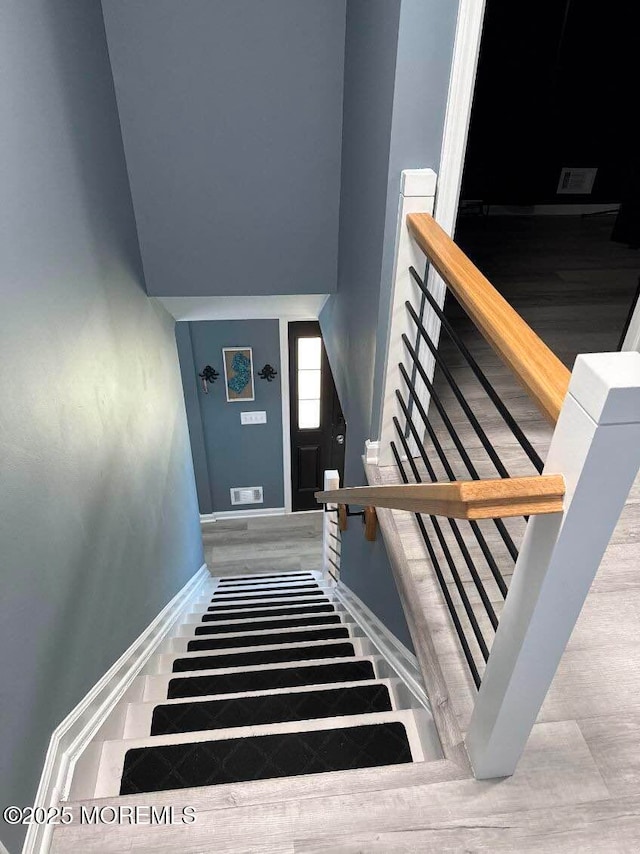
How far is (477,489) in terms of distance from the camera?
92 cm

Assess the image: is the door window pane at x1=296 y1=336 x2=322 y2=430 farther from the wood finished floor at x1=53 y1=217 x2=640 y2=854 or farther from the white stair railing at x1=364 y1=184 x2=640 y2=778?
the wood finished floor at x1=53 y1=217 x2=640 y2=854

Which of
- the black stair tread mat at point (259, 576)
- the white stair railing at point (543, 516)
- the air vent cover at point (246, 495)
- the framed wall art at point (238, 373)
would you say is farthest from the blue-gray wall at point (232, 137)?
the air vent cover at point (246, 495)

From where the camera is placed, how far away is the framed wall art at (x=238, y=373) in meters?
6.22

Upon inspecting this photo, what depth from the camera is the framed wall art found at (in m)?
6.22

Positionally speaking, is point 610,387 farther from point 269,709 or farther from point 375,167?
point 269,709

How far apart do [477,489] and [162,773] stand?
1538 mm

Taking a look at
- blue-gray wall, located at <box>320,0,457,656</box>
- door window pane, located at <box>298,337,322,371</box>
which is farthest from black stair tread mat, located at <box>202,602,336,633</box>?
door window pane, located at <box>298,337,322,371</box>

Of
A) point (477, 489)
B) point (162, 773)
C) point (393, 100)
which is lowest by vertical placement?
point (162, 773)

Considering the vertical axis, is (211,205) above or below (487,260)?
above

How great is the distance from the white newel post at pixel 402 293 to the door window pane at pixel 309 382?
392cm

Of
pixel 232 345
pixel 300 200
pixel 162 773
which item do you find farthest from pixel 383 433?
pixel 232 345

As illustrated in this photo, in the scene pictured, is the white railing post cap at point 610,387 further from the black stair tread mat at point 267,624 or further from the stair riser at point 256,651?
the black stair tread mat at point 267,624

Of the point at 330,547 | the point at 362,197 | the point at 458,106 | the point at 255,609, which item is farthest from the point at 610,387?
the point at 330,547

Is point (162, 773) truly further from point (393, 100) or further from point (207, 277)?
point (207, 277)
